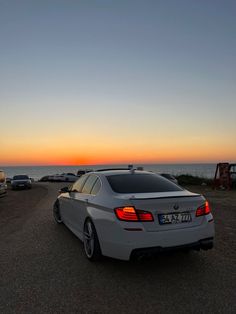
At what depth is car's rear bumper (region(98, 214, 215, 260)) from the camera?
4.30 m

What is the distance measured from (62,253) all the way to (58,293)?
5.78 ft

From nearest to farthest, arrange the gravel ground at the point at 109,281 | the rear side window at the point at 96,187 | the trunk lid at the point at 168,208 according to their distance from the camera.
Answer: the gravel ground at the point at 109,281, the trunk lid at the point at 168,208, the rear side window at the point at 96,187

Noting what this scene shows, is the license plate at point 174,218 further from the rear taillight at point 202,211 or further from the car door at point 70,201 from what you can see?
the car door at point 70,201

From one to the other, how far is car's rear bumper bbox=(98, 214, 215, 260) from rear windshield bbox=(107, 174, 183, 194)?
864 mm

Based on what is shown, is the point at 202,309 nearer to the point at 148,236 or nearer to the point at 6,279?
the point at 148,236

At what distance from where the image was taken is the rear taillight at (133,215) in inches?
173

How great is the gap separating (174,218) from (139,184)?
1.15 metres

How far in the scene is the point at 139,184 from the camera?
5488 millimetres

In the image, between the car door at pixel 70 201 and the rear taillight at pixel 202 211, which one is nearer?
the rear taillight at pixel 202 211

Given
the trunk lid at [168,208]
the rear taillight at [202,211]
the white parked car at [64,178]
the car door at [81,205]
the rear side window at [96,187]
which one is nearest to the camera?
the trunk lid at [168,208]

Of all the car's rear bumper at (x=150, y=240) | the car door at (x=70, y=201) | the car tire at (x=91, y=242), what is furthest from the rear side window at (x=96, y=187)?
the car's rear bumper at (x=150, y=240)

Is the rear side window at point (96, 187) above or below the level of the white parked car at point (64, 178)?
above

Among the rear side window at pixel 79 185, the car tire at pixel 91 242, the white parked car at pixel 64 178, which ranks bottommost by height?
the white parked car at pixel 64 178

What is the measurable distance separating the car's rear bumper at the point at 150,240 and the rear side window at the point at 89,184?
149cm
